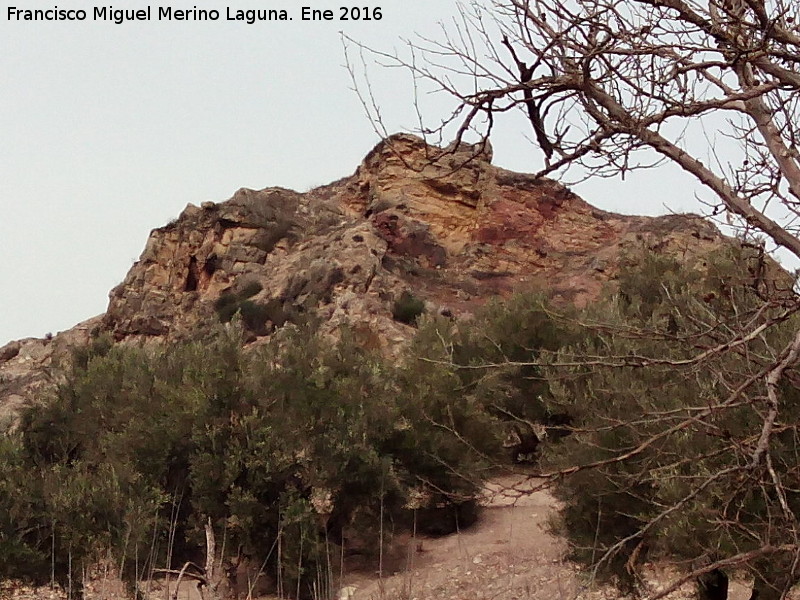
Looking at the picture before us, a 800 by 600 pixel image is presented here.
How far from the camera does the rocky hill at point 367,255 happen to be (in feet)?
78.4

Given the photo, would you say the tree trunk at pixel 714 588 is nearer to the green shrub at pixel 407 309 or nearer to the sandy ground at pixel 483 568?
the sandy ground at pixel 483 568

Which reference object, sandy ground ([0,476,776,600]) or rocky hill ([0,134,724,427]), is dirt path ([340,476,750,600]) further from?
rocky hill ([0,134,724,427])

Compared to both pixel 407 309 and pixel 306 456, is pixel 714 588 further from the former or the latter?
pixel 407 309

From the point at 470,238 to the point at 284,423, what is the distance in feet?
76.1

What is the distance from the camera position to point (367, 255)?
2466 cm

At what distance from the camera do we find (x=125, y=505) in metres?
8.68

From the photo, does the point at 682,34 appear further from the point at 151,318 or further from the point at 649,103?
the point at 151,318

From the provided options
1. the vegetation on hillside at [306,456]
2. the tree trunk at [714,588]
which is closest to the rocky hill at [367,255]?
the vegetation on hillside at [306,456]

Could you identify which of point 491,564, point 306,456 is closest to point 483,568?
point 491,564

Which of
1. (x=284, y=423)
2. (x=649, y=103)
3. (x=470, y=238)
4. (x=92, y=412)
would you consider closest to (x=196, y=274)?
(x=470, y=238)

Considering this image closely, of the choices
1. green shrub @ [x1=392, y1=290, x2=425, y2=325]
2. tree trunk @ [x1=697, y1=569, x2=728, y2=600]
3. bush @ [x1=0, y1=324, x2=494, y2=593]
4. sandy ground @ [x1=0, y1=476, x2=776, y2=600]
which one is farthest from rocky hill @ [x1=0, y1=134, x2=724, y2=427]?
tree trunk @ [x1=697, y1=569, x2=728, y2=600]

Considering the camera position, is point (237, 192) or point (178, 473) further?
point (237, 192)

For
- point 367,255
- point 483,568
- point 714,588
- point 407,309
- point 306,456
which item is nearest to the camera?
point 714,588

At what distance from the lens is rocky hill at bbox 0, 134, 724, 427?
941 inches
